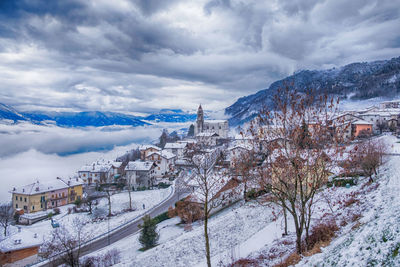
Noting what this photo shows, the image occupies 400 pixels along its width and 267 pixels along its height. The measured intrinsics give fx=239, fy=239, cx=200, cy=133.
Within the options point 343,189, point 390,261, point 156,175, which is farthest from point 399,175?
point 156,175

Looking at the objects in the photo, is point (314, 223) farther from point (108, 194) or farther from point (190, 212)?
point (108, 194)

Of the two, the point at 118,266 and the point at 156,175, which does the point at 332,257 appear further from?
the point at 156,175

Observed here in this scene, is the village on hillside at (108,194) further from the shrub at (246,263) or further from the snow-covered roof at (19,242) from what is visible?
the shrub at (246,263)

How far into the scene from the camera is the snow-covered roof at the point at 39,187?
4853cm

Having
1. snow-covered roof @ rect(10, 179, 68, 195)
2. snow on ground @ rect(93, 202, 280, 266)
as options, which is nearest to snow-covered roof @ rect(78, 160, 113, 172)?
snow-covered roof @ rect(10, 179, 68, 195)

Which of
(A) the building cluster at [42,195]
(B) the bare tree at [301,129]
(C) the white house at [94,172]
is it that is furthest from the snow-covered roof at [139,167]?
(B) the bare tree at [301,129]

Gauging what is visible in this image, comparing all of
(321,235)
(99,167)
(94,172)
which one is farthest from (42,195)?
(321,235)

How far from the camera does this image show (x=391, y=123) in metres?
65.1

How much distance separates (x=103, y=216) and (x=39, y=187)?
20.8 metres

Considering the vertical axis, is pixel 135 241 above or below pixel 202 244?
below

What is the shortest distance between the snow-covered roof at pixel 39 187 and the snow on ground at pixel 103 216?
476 cm

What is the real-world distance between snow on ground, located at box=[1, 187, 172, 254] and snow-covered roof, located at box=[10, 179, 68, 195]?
4758mm

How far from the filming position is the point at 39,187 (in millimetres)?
49719

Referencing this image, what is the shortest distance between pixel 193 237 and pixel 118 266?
650cm
